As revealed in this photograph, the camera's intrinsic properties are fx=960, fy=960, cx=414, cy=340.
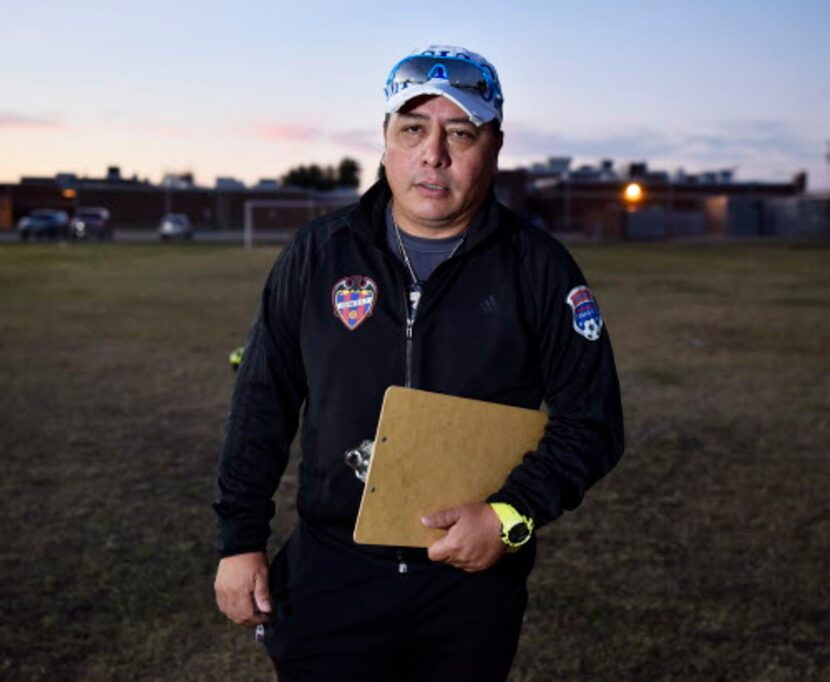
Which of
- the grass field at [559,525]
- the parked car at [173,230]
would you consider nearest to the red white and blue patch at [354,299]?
the grass field at [559,525]

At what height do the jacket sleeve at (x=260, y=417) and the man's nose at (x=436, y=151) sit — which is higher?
the man's nose at (x=436, y=151)

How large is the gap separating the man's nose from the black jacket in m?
0.15

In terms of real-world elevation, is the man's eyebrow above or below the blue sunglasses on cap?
below

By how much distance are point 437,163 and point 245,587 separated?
1.04 m

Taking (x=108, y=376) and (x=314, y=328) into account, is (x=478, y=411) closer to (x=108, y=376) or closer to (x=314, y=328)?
(x=314, y=328)

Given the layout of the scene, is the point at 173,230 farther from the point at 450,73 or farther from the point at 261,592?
the point at 450,73

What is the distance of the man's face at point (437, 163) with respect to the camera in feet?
6.79

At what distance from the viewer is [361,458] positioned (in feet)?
6.78

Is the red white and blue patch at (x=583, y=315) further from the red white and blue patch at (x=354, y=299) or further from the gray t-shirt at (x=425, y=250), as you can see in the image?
the red white and blue patch at (x=354, y=299)

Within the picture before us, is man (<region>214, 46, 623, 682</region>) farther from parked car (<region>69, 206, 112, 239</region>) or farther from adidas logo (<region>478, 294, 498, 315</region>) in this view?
parked car (<region>69, 206, 112, 239</region>)

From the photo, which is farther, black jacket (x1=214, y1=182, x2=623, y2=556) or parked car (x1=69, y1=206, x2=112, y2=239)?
parked car (x1=69, y1=206, x2=112, y2=239)

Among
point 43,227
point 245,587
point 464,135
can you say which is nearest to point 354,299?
point 464,135

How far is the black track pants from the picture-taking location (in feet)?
6.97

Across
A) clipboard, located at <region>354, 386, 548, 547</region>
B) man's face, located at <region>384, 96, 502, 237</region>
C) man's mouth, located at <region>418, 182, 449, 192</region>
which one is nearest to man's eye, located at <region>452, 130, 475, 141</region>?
man's face, located at <region>384, 96, 502, 237</region>
